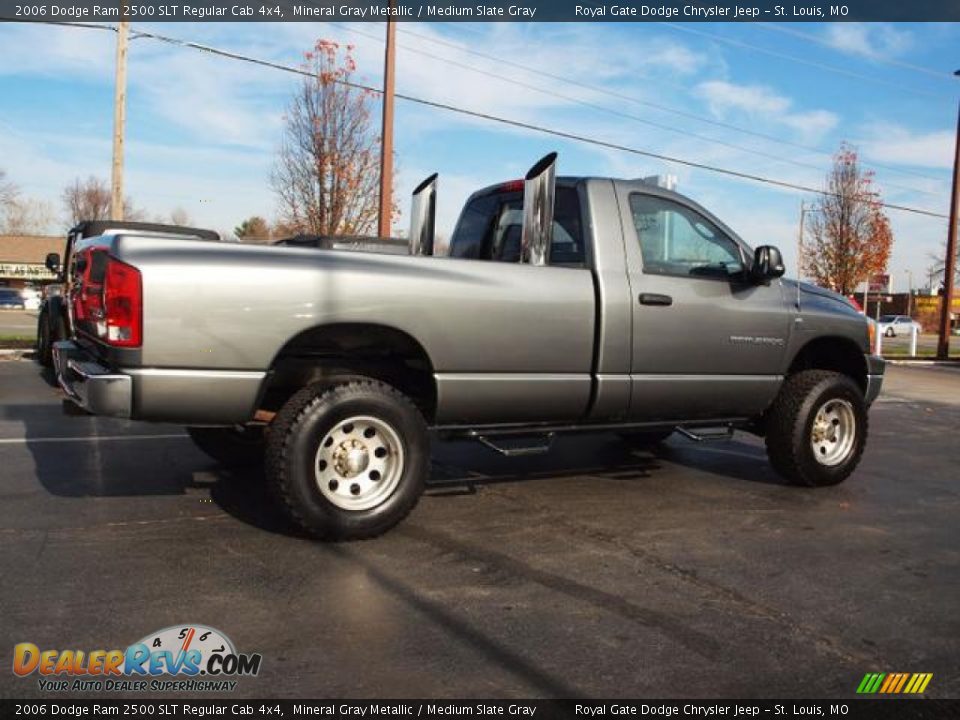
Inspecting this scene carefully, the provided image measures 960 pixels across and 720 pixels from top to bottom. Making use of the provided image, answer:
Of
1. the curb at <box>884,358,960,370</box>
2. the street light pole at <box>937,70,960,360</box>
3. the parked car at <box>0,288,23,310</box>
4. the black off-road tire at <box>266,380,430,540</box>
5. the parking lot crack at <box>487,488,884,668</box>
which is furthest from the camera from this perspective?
the parked car at <box>0,288,23,310</box>

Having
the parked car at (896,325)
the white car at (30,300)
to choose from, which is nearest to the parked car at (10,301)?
the white car at (30,300)

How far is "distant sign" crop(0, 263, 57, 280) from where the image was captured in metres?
63.9

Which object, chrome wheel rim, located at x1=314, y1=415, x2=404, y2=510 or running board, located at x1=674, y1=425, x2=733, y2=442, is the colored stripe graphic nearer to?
chrome wheel rim, located at x1=314, y1=415, x2=404, y2=510

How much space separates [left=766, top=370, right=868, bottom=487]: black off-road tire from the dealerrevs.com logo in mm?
4243

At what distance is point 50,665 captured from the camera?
2.87 meters

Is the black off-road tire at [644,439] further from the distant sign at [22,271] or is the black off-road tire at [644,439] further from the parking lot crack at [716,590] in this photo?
the distant sign at [22,271]

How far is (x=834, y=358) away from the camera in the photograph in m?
6.48

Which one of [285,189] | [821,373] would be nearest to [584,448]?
[821,373]

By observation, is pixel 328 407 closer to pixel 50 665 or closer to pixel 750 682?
pixel 50 665

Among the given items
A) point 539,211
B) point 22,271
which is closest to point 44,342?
point 539,211

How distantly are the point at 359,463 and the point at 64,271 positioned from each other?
378 inches

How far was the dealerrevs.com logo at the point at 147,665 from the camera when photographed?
9.11ft

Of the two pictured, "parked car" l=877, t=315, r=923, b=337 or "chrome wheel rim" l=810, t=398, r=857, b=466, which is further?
"parked car" l=877, t=315, r=923, b=337
